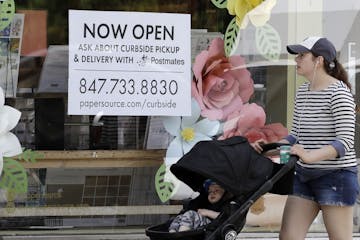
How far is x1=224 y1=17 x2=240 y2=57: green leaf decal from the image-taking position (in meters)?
6.24

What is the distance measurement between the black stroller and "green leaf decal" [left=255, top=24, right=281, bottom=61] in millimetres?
1916

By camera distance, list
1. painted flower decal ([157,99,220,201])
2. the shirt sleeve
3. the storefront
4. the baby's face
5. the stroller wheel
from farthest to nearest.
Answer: painted flower decal ([157,99,220,201]) < the storefront < the shirt sleeve < the baby's face < the stroller wheel

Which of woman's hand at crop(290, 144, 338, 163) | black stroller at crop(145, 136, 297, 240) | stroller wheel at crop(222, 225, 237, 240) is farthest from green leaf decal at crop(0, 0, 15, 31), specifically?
stroller wheel at crop(222, 225, 237, 240)

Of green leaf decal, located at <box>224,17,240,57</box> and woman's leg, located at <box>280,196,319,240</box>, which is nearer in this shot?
woman's leg, located at <box>280,196,319,240</box>

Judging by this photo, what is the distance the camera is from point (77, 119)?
610 centimetres

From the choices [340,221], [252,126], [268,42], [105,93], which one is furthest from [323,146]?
[105,93]

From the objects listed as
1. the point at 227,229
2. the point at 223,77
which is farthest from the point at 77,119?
the point at 227,229

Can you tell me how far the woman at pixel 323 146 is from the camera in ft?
15.4

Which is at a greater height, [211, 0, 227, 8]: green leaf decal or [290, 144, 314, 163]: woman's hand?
[211, 0, 227, 8]: green leaf decal

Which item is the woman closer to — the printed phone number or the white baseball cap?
the white baseball cap

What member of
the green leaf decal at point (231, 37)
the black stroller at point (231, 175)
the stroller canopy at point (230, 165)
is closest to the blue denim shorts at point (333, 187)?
the black stroller at point (231, 175)

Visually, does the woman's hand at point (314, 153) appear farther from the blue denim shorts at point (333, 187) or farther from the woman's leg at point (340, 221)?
the woman's leg at point (340, 221)

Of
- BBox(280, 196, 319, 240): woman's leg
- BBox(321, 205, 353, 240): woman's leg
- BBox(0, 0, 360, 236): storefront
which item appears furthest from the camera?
BBox(0, 0, 360, 236): storefront

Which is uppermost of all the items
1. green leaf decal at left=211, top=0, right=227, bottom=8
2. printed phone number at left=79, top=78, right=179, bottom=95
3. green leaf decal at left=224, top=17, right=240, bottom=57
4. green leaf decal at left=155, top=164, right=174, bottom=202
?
green leaf decal at left=211, top=0, right=227, bottom=8
